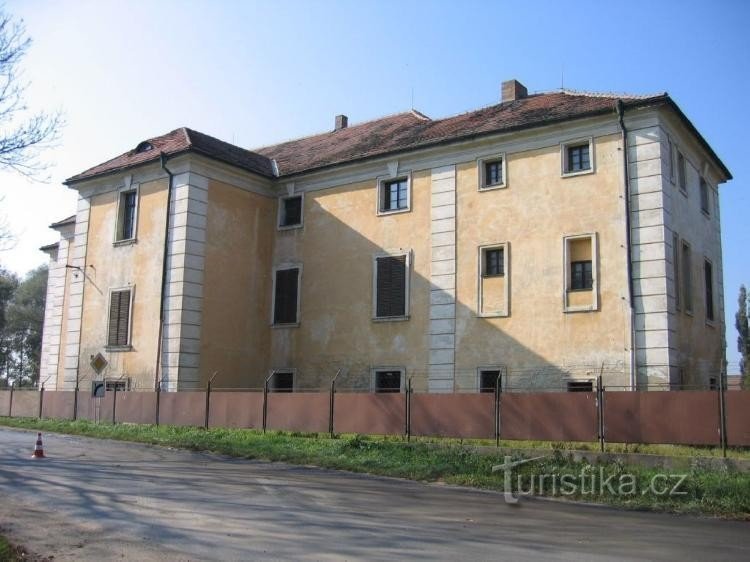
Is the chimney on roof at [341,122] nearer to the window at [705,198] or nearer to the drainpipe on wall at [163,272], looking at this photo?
the drainpipe on wall at [163,272]

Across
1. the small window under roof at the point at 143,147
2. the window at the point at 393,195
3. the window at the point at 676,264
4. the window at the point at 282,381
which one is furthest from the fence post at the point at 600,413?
the small window under roof at the point at 143,147

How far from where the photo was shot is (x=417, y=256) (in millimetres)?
25016

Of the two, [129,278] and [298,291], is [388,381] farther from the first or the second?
[129,278]

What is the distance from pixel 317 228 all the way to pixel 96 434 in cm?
1067

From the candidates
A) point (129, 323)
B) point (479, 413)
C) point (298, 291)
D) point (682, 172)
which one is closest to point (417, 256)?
point (298, 291)

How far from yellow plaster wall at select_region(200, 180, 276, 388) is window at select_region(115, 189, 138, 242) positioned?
3.80 m

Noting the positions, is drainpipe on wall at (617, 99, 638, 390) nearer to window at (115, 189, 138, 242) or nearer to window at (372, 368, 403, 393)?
window at (372, 368, 403, 393)

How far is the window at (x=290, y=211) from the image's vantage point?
2891 centimetres

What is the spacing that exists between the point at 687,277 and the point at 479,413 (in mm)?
9127

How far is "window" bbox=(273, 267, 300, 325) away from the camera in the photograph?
91.7 feet

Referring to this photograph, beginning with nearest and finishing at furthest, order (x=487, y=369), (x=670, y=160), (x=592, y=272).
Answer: (x=592, y=272), (x=670, y=160), (x=487, y=369)

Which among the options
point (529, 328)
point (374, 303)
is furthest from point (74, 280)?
point (529, 328)

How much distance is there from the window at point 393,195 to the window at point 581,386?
27.9 ft

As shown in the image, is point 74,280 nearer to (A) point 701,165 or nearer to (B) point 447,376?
(B) point 447,376
